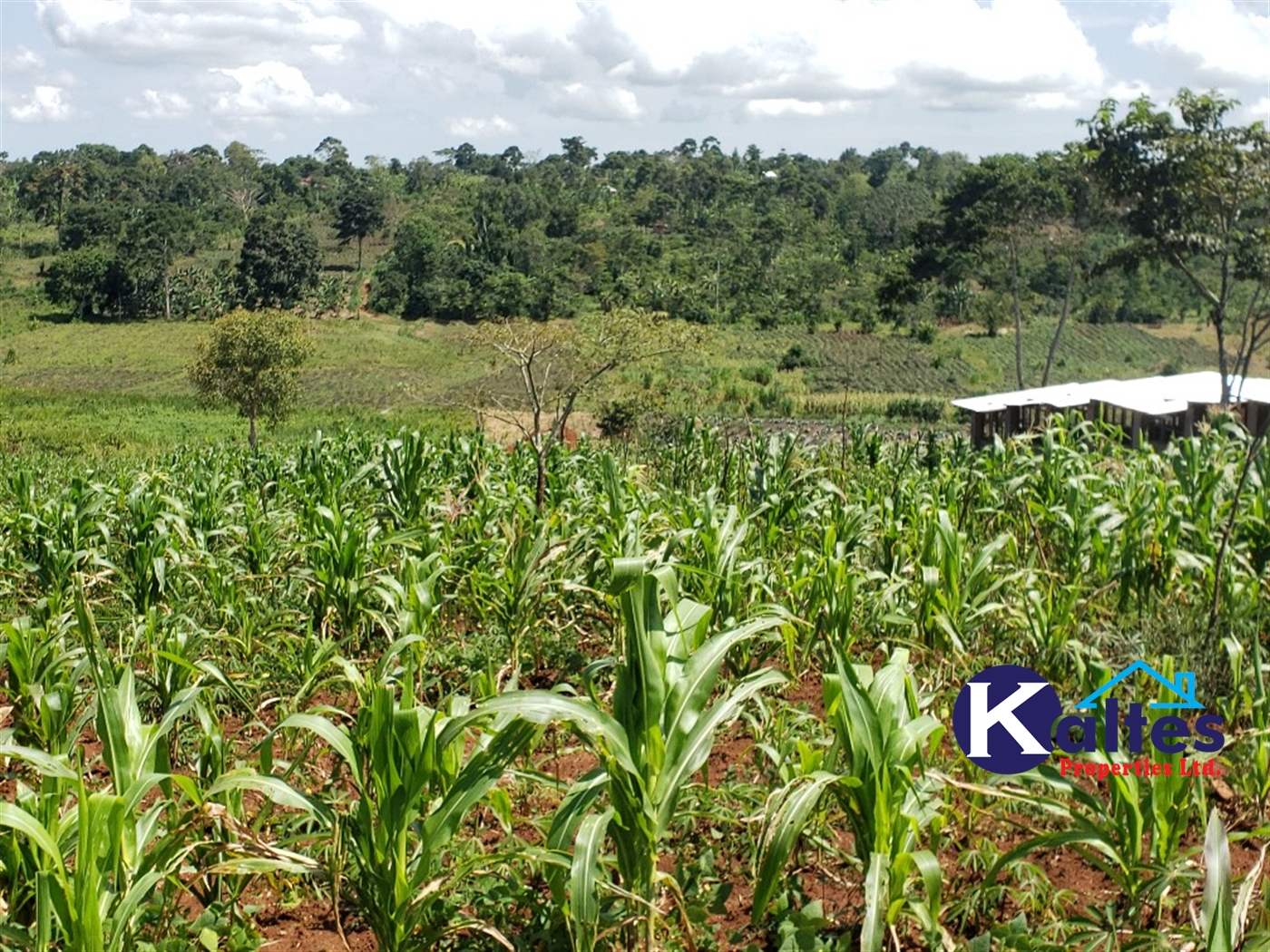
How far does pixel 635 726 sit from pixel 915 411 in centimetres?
2967

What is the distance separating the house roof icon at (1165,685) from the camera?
297 cm

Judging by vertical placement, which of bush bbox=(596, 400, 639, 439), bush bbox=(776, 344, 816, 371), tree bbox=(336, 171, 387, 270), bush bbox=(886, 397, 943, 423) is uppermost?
tree bbox=(336, 171, 387, 270)

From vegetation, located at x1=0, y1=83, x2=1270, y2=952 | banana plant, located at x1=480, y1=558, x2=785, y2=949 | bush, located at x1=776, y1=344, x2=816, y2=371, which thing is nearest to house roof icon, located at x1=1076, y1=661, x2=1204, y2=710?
vegetation, located at x1=0, y1=83, x2=1270, y2=952

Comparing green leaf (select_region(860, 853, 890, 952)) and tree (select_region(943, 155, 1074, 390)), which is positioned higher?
tree (select_region(943, 155, 1074, 390))

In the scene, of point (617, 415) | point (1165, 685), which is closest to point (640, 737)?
point (1165, 685)

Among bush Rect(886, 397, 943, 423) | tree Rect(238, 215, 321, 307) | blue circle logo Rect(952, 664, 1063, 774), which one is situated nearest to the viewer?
blue circle logo Rect(952, 664, 1063, 774)

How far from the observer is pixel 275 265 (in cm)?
4609

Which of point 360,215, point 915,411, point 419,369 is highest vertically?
point 360,215

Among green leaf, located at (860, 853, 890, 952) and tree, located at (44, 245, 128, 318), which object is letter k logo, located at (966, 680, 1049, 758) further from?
tree, located at (44, 245, 128, 318)

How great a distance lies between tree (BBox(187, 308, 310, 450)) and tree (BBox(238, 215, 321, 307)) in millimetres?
25705

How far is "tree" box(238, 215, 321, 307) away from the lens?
151ft

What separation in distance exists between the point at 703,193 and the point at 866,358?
2729 cm

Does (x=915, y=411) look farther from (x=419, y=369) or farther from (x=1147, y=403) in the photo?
(x=419, y=369)

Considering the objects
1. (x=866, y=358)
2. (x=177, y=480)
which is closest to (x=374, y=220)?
(x=866, y=358)
